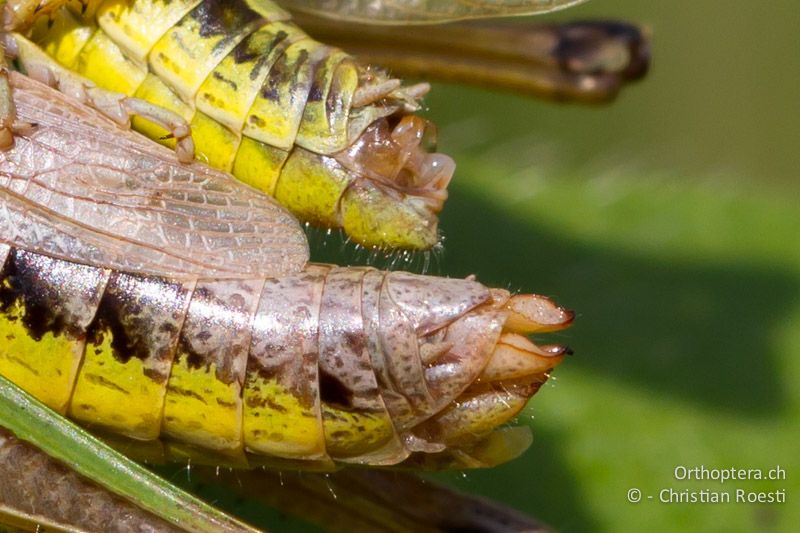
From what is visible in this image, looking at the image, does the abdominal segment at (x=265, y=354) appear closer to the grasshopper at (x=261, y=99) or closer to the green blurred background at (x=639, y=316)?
the grasshopper at (x=261, y=99)

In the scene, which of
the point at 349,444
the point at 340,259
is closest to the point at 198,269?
the point at 349,444

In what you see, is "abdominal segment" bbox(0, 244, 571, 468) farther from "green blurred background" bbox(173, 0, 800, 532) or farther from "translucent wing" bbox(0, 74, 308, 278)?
"green blurred background" bbox(173, 0, 800, 532)

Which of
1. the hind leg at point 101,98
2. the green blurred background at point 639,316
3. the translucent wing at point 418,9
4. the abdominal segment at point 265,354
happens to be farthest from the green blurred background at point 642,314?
the hind leg at point 101,98

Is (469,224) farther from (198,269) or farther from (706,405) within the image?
(198,269)

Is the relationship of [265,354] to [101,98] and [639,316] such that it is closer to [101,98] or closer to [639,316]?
[101,98]

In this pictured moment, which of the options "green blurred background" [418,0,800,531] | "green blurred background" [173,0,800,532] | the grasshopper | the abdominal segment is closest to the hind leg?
the grasshopper
